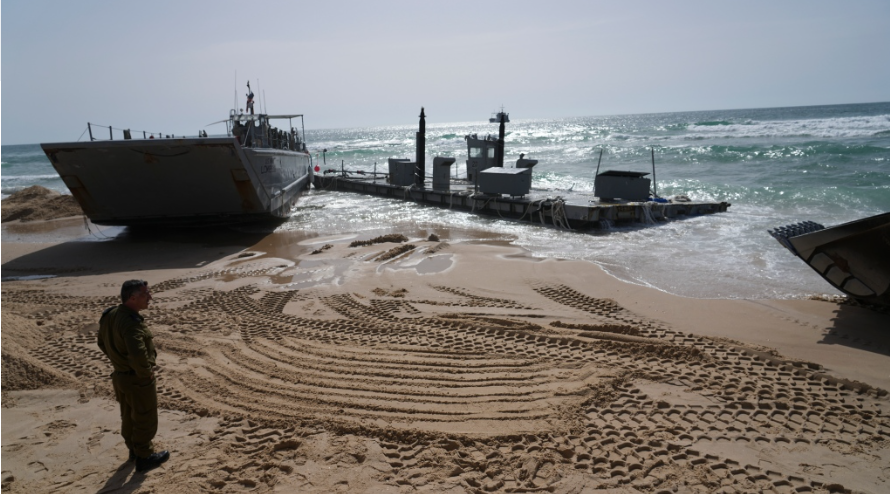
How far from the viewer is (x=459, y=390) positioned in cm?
467

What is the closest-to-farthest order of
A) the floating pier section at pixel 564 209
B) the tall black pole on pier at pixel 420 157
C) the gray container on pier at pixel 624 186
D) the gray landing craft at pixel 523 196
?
the floating pier section at pixel 564 209 → the gray landing craft at pixel 523 196 → the gray container on pier at pixel 624 186 → the tall black pole on pier at pixel 420 157

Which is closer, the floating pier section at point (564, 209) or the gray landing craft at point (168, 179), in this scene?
the gray landing craft at point (168, 179)

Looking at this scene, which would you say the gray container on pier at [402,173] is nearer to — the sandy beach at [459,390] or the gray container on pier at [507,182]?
the gray container on pier at [507,182]

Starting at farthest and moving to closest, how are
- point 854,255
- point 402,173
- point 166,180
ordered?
point 402,173
point 166,180
point 854,255

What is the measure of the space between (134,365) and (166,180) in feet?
33.2

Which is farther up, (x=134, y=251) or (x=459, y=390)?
(x=134, y=251)

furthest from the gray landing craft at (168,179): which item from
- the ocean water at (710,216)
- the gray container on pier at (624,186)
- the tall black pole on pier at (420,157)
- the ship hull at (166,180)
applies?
the gray container on pier at (624,186)

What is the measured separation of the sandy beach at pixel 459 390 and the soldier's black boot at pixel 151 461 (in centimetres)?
6

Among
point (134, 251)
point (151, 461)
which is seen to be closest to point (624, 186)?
point (134, 251)

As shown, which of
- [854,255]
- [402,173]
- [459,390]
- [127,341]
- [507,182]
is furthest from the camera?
[402,173]

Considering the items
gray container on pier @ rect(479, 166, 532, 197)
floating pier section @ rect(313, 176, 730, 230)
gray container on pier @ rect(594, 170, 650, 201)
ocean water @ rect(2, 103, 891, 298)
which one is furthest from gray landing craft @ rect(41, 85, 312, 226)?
gray container on pier @ rect(594, 170, 650, 201)

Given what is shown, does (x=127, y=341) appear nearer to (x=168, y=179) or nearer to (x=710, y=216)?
(x=168, y=179)

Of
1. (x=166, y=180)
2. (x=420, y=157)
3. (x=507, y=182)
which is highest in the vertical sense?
(x=420, y=157)

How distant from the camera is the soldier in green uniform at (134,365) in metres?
3.30
